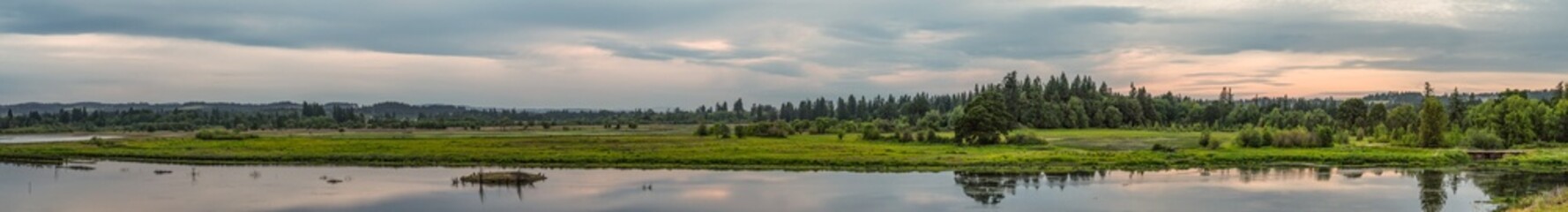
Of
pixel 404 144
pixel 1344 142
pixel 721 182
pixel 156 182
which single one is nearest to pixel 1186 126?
pixel 1344 142

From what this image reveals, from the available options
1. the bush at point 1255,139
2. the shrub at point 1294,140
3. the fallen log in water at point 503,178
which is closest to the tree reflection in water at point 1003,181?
the fallen log in water at point 503,178

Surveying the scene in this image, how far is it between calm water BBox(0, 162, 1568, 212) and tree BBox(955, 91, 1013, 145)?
2610 cm

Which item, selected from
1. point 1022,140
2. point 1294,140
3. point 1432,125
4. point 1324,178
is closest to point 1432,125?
point 1432,125

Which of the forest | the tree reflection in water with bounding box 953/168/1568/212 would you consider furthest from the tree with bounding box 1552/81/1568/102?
the tree reflection in water with bounding box 953/168/1568/212

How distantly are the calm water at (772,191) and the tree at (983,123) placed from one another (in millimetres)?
26097

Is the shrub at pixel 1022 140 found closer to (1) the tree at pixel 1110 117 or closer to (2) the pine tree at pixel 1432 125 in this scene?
(2) the pine tree at pixel 1432 125

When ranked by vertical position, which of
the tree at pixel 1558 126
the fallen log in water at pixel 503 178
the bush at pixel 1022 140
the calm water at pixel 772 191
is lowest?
the calm water at pixel 772 191

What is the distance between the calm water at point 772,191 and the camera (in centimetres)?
4472

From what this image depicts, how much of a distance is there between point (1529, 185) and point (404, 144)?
2823 inches

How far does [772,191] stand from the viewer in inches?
2013

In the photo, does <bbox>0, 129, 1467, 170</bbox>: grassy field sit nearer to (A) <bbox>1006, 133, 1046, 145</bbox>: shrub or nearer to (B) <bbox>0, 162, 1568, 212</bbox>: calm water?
(A) <bbox>1006, 133, 1046, 145</bbox>: shrub

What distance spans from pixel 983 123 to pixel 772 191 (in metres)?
40.6

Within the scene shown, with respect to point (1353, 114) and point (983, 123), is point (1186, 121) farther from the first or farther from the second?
point (983, 123)

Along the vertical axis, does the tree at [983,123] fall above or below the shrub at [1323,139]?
above
